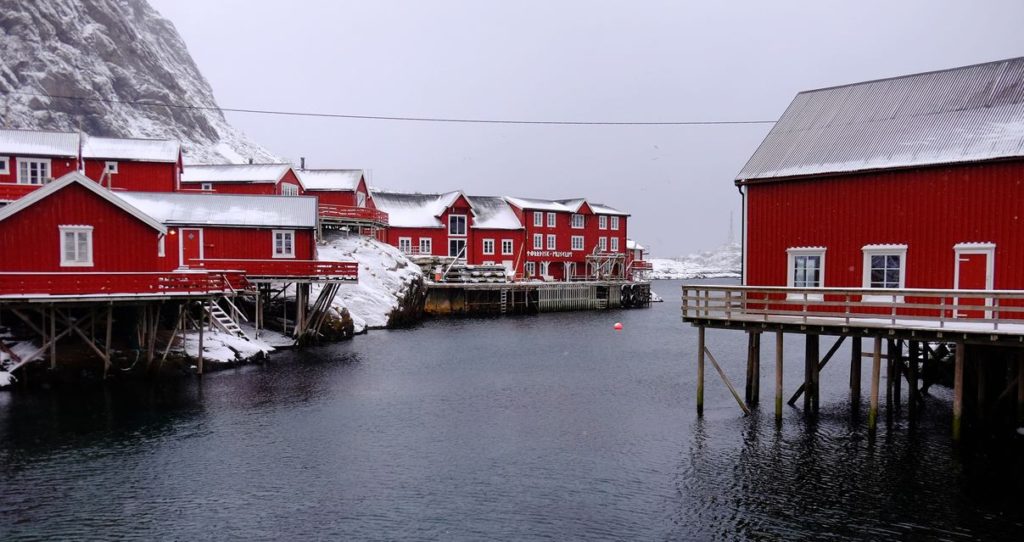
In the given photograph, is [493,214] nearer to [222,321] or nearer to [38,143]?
[222,321]

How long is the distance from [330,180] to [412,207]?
1263cm

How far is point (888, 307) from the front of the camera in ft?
69.7

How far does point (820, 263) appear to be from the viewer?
910 inches

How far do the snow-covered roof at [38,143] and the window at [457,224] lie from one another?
35434mm

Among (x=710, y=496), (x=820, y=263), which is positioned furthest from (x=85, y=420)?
(x=820, y=263)

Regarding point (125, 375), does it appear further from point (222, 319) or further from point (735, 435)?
point (735, 435)

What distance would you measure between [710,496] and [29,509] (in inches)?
628

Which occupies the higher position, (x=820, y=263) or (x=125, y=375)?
(x=820, y=263)

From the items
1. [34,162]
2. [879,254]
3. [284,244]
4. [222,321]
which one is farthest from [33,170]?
[879,254]

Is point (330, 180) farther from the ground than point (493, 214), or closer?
farther from the ground

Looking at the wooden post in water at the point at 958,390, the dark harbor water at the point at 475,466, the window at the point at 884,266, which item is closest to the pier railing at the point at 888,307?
the window at the point at 884,266

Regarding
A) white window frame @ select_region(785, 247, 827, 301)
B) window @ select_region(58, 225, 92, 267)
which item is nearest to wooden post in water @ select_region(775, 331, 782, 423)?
white window frame @ select_region(785, 247, 827, 301)

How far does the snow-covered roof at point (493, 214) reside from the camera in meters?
74.6

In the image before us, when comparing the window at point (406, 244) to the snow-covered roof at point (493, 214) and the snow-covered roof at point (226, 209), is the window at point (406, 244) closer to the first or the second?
the snow-covered roof at point (493, 214)
